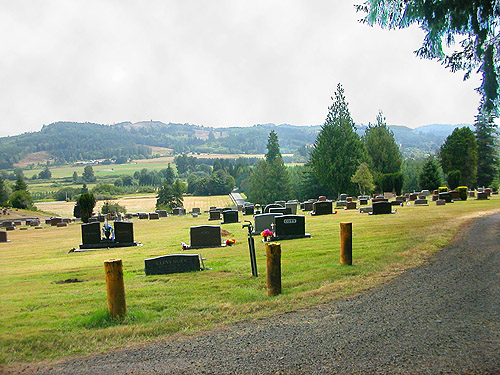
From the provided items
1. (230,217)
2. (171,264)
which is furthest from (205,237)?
(230,217)

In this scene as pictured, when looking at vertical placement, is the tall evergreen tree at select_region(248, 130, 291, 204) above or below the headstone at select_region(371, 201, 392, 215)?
above

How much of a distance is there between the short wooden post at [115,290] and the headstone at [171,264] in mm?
3462

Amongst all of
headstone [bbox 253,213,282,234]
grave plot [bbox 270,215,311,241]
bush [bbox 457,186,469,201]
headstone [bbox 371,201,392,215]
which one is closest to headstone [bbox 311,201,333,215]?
headstone [bbox 371,201,392,215]

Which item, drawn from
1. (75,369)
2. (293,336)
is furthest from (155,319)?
(293,336)

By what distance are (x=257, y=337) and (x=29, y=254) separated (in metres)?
15.9

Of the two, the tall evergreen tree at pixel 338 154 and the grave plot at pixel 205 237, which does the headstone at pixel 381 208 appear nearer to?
the grave plot at pixel 205 237

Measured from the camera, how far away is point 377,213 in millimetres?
25219

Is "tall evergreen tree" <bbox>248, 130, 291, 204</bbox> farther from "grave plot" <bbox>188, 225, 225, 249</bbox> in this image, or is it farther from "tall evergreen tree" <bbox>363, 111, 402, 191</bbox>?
"grave plot" <bbox>188, 225, 225, 249</bbox>

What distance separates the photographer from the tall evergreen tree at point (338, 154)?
50344 millimetres

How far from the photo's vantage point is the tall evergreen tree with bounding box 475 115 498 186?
59.4 metres

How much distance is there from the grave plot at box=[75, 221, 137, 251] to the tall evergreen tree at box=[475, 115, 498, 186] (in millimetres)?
54967

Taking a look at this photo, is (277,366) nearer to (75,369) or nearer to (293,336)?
(293,336)

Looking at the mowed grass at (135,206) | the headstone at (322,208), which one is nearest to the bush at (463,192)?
the headstone at (322,208)

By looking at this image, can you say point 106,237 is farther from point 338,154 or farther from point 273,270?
point 338,154
